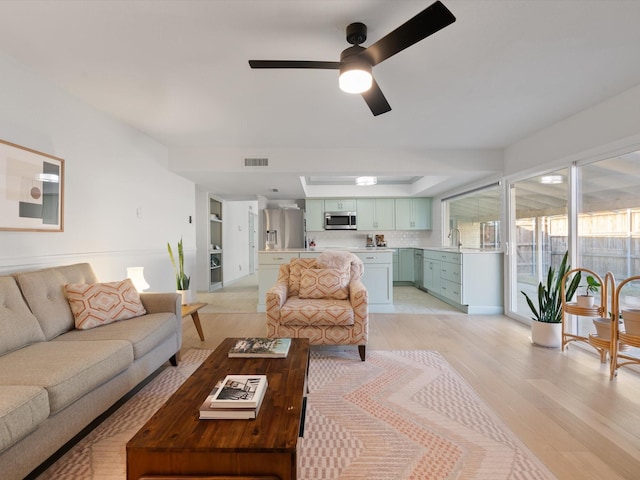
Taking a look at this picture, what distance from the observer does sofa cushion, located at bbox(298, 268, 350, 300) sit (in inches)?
127

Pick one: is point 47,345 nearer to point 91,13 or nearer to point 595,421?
point 91,13

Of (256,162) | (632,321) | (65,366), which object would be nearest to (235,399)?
(65,366)

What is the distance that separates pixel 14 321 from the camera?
1853mm

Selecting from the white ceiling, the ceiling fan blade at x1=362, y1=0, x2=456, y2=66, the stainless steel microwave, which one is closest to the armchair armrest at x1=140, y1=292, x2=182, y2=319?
the white ceiling

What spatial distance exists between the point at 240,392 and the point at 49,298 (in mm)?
1771

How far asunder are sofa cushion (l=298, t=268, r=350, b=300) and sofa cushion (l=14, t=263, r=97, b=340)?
6.24 feet

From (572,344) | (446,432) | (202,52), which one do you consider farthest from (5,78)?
(572,344)

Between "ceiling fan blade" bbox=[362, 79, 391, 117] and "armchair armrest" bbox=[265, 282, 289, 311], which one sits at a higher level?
"ceiling fan blade" bbox=[362, 79, 391, 117]

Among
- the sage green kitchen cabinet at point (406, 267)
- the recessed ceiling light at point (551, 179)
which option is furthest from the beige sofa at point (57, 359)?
the sage green kitchen cabinet at point (406, 267)

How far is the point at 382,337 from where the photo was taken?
351 centimetres

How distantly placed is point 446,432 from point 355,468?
611 millimetres

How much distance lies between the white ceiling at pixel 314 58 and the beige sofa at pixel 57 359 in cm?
153

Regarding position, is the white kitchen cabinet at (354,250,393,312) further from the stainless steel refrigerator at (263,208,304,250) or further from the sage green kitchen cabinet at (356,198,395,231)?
the sage green kitchen cabinet at (356,198,395,231)

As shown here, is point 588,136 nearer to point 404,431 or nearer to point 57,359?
point 404,431
